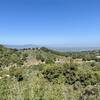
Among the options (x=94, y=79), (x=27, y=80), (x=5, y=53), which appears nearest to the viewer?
(x=27, y=80)

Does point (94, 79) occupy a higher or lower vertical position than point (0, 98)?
lower

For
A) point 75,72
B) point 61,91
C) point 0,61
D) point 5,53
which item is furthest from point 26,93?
point 5,53

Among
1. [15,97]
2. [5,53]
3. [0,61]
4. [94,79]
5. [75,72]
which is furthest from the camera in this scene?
[5,53]

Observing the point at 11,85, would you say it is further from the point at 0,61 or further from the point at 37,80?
the point at 0,61

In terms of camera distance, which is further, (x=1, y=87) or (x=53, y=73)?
(x=53, y=73)

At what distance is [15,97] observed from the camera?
6781 mm

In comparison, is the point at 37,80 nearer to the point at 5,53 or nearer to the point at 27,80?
the point at 27,80

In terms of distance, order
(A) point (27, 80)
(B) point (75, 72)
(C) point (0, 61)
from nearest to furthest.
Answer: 1. (A) point (27, 80)
2. (B) point (75, 72)
3. (C) point (0, 61)

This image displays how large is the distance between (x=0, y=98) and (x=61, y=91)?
1815mm

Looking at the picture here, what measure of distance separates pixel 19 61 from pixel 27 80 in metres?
46.0

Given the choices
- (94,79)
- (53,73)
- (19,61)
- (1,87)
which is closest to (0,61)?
(19,61)

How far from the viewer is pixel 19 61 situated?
174 ft

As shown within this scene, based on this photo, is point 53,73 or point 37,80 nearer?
point 37,80

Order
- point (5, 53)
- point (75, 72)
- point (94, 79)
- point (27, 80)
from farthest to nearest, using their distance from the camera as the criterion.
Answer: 1. point (5, 53)
2. point (75, 72)
3. point (94, 79)
4. point (27, 80)
